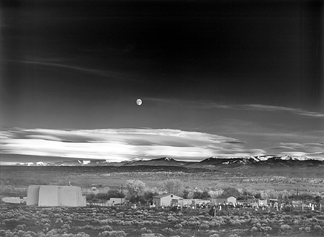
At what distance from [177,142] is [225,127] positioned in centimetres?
54

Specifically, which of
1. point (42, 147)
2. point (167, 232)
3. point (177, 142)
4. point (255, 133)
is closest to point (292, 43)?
point (255, 133)

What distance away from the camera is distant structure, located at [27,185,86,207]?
7.53m

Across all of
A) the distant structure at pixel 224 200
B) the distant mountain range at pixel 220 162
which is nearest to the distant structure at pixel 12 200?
the distant mountain range at pixel 220 162

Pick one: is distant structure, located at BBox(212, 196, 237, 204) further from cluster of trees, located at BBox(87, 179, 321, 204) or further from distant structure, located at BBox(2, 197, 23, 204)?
distant structure, located at BBox(2, 197, 23, 204)

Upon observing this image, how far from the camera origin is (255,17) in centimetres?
764

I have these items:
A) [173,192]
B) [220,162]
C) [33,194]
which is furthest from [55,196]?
[220,162]

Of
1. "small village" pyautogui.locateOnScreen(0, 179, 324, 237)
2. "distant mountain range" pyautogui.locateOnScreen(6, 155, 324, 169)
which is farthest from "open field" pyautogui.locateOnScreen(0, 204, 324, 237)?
"distant mountain range" pyautogui.locateOnScreen(6, 155, 324, 169)

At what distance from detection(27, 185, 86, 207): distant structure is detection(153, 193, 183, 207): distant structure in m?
0.78

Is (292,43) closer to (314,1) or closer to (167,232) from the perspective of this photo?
(314,1)

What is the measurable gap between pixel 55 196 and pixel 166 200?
3.88ft

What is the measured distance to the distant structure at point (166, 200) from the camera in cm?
756

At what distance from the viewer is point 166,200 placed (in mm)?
7566

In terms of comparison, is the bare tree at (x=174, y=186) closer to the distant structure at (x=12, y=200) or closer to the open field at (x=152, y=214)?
the open field at (x=152, y=214)

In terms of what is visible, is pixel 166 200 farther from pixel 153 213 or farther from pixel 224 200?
pixel 224 200
